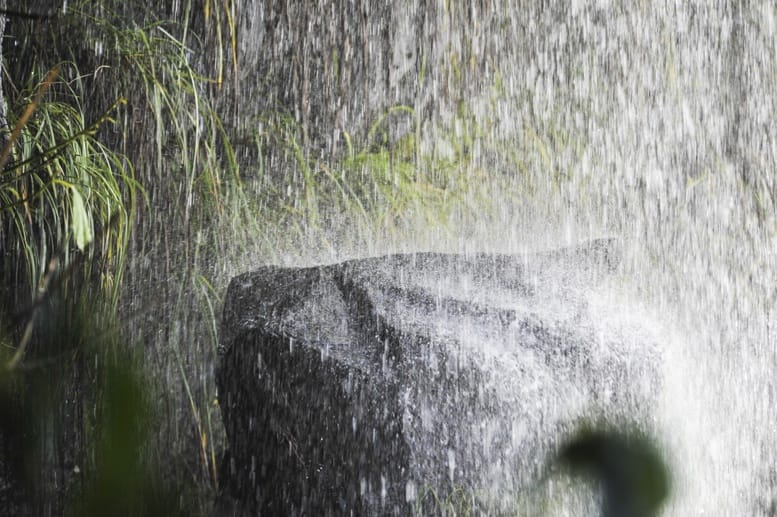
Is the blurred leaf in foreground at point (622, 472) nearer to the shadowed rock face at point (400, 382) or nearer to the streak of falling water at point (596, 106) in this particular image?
the shadowed rock face at point (400, 382)

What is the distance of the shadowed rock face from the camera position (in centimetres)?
141

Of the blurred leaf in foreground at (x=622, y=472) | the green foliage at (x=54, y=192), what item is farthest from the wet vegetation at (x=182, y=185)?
the blurred leaf in foreground at (x=622, y=472)

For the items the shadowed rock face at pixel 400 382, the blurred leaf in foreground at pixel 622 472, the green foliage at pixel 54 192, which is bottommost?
the shadowed rock face at pixel 400 382

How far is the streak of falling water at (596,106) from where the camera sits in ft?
7.77

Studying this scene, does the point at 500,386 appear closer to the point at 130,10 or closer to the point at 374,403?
the point at 374,403

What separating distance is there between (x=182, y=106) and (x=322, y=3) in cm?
79

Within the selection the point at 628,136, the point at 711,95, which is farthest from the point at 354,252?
the point at 711,95

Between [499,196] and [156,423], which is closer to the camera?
[156,423]

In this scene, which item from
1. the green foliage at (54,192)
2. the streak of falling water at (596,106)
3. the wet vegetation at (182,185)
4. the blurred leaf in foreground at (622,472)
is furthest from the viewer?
the streak of falling water at (596,106)

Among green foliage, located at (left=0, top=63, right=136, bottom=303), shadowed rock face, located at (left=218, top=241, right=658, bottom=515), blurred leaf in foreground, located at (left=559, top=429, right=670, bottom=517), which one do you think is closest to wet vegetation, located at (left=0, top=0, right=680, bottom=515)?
green foliage, located at (left=0, top=63, right=136, bottom=303)

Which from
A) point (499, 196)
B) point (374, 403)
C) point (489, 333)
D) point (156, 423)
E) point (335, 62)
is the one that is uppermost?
point (335, 62)

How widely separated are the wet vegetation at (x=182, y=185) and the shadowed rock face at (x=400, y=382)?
0.12 metres

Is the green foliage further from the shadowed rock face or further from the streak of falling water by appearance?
the streak of falling water

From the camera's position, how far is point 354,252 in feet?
7.22
